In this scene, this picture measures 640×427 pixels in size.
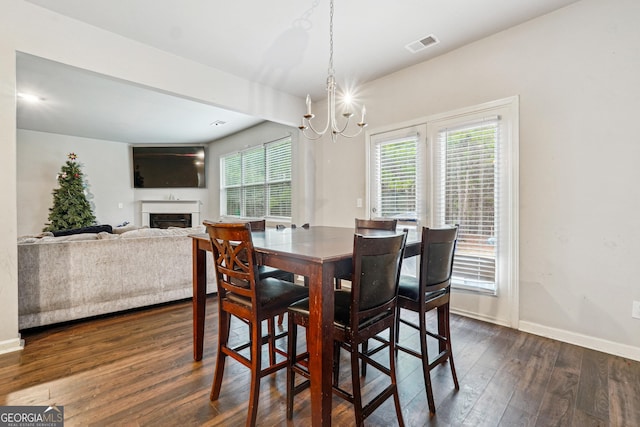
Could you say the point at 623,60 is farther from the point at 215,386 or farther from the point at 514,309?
the point at 215,386

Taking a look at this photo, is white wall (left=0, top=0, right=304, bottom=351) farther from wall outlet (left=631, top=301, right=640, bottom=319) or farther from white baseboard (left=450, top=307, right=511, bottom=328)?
wall outlet (left=631, top=301, right=640, bottom=319)

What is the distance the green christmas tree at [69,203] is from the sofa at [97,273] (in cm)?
354

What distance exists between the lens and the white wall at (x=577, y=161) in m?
2.15

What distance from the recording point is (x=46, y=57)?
237 cm

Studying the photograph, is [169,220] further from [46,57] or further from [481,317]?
[481,317]

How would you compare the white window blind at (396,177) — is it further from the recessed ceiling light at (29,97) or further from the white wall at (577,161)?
the recessed ceiling light at (29,97)

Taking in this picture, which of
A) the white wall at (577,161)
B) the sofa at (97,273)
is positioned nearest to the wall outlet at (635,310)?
the white wall at (577,161)

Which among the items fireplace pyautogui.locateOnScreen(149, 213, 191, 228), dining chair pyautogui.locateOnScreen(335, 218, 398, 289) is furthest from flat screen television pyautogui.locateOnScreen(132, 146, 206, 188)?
dining chair pyautogui.locateOnScreen(335, 218, 398, 289)

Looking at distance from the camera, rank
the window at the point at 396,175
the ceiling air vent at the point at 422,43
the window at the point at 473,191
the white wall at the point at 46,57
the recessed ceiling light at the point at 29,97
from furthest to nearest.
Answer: the recessed ceiling light at the point at 29,97 → the window at the point at 396,175 → the ceiling air vent at the point at 422,43 → the window at the point at 473,191 → the white wall at the point at 46,57

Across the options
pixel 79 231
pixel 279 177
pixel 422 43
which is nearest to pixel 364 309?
pixel 422 43

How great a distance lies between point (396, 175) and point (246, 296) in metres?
2.52

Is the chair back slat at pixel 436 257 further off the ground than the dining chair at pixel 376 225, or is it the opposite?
the dining chair at pixel 376 225

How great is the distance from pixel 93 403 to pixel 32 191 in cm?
644

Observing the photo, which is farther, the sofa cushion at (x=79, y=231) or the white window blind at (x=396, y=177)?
the white window blind at (x=396, y=177)
